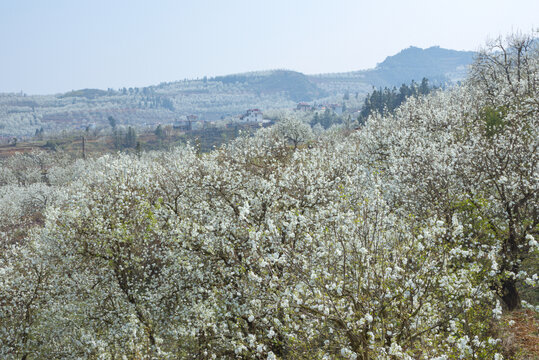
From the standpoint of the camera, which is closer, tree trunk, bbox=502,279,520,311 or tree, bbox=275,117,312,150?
tree trunk, bbox=502,279,520,311

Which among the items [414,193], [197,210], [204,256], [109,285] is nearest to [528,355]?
[414,193]

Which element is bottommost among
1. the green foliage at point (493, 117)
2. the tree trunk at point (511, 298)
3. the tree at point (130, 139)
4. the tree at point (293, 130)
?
the tree trunk at point (511, 298)

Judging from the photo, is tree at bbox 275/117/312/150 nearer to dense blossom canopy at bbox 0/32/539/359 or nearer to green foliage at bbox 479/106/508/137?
green foliage at bbox 479/106/508/137

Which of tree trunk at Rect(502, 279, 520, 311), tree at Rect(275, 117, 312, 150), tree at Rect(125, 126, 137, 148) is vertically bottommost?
tree trunk at Rect(502, 279, 520, 311)

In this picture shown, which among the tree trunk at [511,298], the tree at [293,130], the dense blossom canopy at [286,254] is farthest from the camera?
the tree at [293,130]

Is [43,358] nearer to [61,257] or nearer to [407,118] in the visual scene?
[61,257]

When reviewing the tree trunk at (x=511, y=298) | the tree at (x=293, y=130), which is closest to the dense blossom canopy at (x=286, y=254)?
the tree trunk at (x=511, y=298)

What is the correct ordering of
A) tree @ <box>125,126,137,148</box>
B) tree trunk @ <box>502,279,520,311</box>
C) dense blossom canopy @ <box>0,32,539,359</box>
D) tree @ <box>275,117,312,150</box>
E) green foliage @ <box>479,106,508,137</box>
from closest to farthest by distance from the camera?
dense blossom canopy @ <box>0,32,539,359</box> → tree trunk @ <box>502,279,520,311</box> → green foliage @ <box>479,106,508,137</box> → tree @ <box>275,117,312,150</box> → tree @ <box>125,126,137,148</box>

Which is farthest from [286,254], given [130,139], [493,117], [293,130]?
[130,139]

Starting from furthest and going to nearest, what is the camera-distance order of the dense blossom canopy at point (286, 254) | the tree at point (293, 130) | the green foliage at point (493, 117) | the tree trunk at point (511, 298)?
the tree at point (293, 130)
the green foliage at point (493, 117)
the tree trunk at point (511, 298)
the dense blossom canopy at point (286, 254)

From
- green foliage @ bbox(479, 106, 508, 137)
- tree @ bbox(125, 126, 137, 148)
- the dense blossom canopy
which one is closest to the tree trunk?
the dense blossom canopy

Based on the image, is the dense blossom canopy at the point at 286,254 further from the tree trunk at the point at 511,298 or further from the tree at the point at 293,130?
the tree at the point at 293,130

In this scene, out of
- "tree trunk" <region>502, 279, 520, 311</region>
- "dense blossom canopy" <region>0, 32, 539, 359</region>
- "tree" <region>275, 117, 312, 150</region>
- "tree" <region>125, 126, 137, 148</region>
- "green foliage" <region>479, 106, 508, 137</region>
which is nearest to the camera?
"dense blossom canopy" <region>0, 32, 539, 359</region>

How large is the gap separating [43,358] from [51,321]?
2296 millimetres
